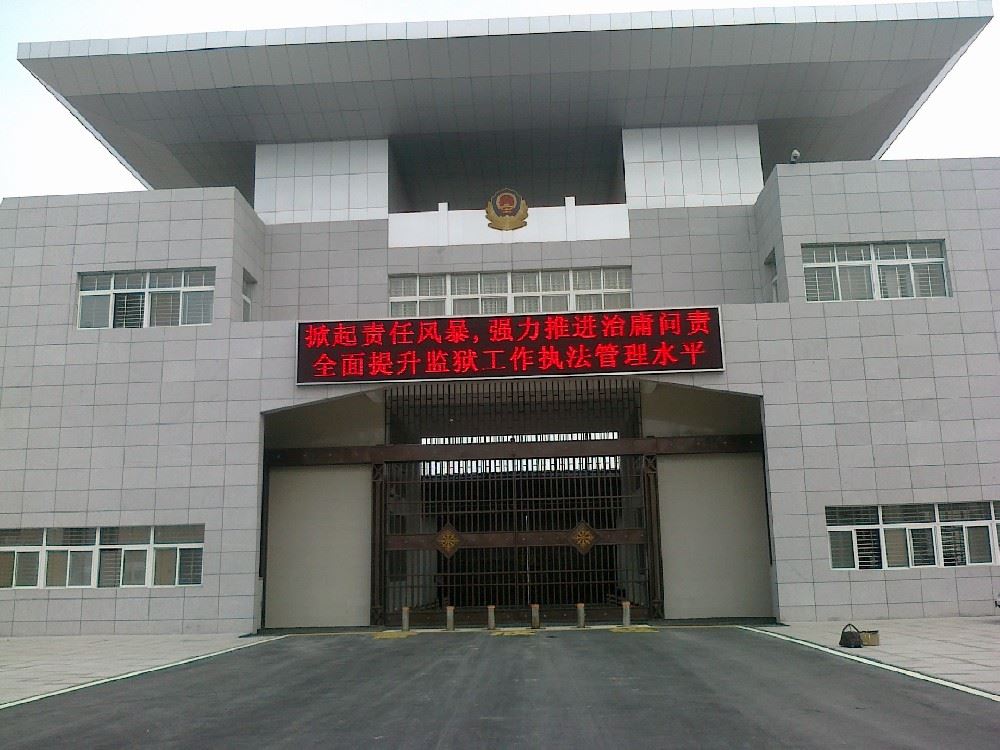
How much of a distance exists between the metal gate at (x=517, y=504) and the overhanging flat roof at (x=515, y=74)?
20.8ft

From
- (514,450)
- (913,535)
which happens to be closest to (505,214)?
(514,450)

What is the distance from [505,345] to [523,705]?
29.6ft

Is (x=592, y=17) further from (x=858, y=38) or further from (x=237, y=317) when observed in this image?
(x=237, y=317)

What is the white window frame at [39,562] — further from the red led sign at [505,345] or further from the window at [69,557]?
the red led sign at [505,345]

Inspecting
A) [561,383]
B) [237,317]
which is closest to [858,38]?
[561,383]

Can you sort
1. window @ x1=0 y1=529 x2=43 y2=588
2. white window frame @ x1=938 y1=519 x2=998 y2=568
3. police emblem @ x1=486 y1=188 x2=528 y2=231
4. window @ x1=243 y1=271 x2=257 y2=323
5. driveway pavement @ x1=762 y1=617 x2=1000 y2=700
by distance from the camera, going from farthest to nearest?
1. police emblem @ x1=486 y1=188 x2=528 y2=231
2. window @ x1=243 y1=271 x2=257 y2=323
3. window @ x1=0 y1=529 x2=43 y2=588
4. white window frame @ x1=938 y1=519 x2=998 y2=568
5. driveway pavement @ x1=762 y1=617 x2=1000 y2=700

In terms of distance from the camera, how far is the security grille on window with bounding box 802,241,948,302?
53.9ft

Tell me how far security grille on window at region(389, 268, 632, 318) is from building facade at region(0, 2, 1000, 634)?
0.21ft

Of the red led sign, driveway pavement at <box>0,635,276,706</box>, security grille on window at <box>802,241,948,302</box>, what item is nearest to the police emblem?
the red led sign

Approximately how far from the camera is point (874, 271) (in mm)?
16516

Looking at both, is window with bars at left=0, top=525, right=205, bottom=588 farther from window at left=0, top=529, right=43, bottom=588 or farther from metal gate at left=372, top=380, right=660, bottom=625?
metal gate at left=372, top=380, right=660, bottom=625

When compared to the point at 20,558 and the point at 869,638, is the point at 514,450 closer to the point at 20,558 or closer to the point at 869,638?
the point at 869,638

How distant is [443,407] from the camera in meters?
19.0

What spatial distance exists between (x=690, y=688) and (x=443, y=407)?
11.0 metres
